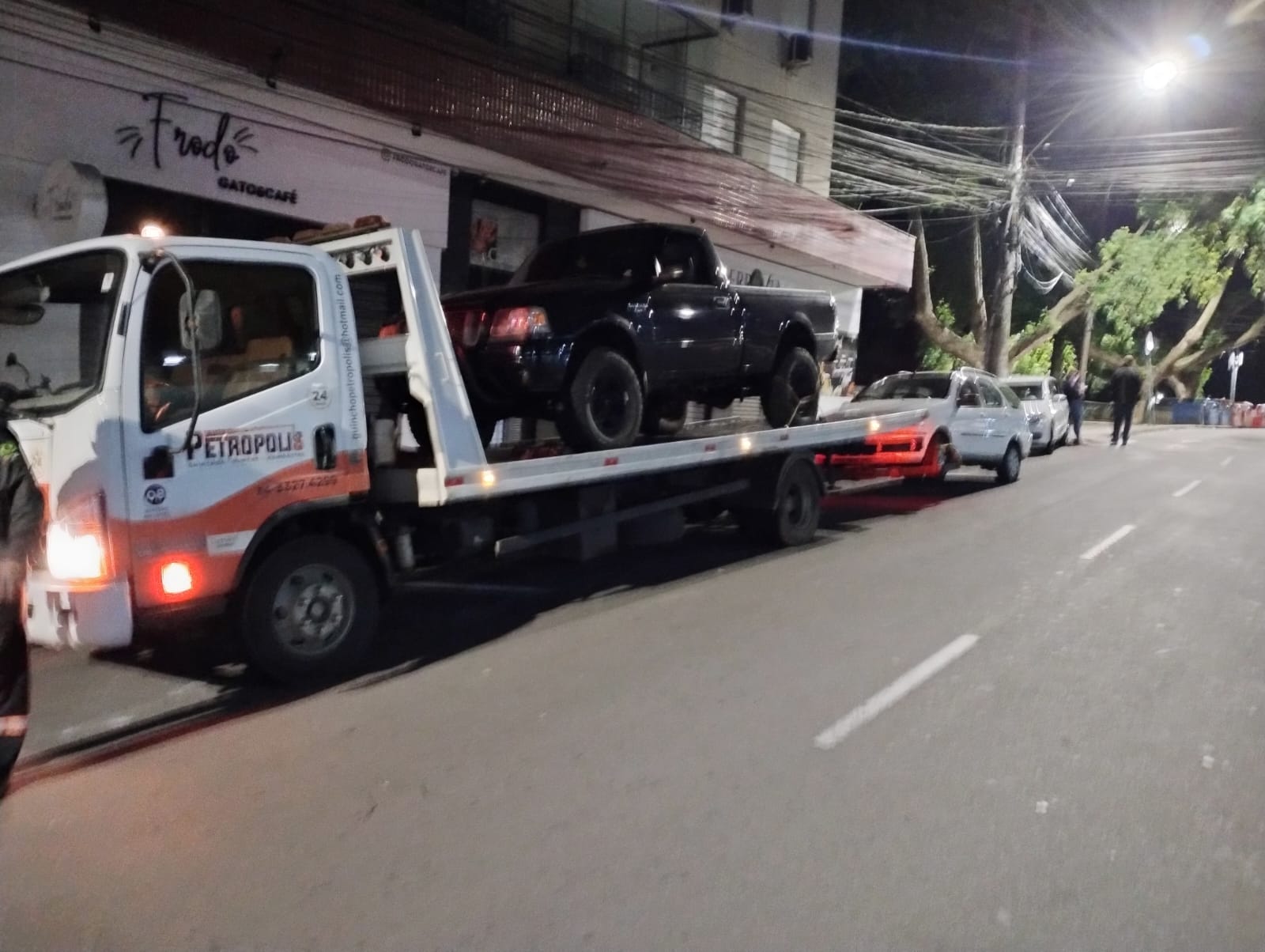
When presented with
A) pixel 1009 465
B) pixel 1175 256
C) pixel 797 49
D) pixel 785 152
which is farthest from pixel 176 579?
pixel 1175 256

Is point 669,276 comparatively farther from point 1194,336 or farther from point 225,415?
point 1194,336

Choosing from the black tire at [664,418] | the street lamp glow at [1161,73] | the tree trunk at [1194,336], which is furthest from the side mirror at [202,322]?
the tree trunk at [1194,336]

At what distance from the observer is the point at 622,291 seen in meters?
7.48

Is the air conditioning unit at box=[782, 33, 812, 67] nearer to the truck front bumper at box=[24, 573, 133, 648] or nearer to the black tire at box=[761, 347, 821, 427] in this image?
the black tire at box=[761, 347, 821, 427]

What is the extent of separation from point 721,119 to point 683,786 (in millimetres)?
17328

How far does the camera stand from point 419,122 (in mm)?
12156

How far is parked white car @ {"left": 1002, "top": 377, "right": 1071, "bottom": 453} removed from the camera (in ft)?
68.5

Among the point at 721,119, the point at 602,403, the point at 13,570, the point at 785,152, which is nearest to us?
the point at 13,570

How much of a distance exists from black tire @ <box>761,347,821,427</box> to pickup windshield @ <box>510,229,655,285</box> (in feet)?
6.84

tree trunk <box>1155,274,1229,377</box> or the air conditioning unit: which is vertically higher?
the air conditioning unit

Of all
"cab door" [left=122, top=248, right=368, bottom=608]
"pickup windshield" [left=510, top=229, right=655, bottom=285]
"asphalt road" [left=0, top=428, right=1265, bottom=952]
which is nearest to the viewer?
"asphalt road" [left=0, top=428, right=1265, bottom=952]


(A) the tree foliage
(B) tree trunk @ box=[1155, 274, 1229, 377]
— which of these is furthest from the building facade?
(B) tree trunk @ box=[1155, 274, 1229, 377]

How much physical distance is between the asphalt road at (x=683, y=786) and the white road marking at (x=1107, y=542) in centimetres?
179

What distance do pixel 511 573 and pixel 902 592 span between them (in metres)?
3.27
